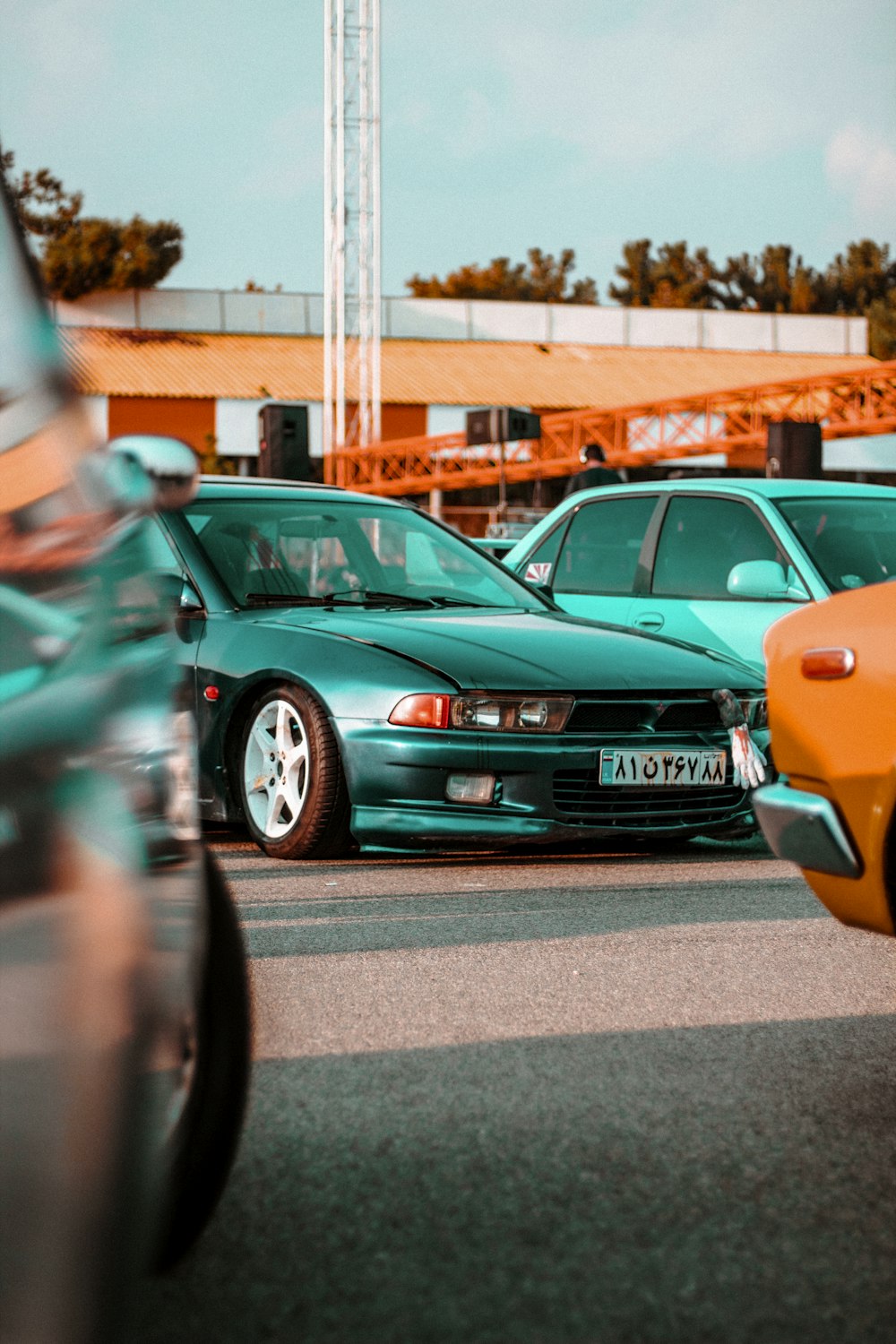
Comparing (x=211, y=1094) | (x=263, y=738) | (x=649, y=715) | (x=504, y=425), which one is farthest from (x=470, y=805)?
(x=504, y=425)

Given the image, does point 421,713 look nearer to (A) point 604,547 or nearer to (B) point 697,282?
(A) point 604,547

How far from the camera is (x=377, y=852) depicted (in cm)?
672

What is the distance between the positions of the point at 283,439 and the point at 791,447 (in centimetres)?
657

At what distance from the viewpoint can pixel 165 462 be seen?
2.93 meters

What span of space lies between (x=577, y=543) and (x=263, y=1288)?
23.6 ft

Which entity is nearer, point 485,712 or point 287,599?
point 485,712

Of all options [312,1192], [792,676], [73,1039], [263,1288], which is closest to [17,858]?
[73,1039]

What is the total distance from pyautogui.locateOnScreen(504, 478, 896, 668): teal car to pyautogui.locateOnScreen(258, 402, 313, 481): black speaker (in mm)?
14049

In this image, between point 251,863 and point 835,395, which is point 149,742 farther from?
point 835,395

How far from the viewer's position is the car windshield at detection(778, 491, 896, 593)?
818 centimetres

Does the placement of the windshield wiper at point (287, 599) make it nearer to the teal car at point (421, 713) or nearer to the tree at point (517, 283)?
the teal car at point (421, 713)

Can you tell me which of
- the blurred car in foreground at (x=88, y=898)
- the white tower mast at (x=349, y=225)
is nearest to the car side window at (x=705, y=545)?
the blurred car in foreground at (x=88, y=898)

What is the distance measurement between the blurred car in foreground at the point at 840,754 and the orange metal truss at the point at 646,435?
24.6 m

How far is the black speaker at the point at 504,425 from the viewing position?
21672 mm
